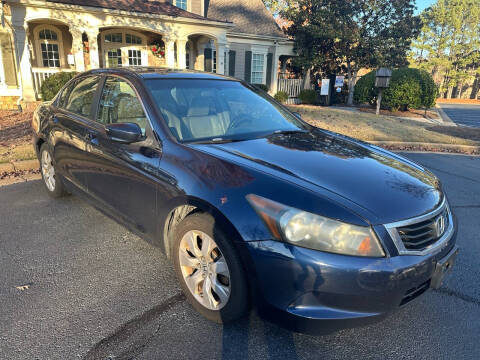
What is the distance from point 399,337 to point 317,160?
1.29 metres

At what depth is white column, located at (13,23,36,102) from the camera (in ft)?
38.4

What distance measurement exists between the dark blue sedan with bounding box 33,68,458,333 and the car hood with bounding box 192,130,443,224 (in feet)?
0.04

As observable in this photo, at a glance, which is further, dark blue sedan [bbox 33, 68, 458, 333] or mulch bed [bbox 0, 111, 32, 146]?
mulch bed [bbox 0, 111, 32, 146]

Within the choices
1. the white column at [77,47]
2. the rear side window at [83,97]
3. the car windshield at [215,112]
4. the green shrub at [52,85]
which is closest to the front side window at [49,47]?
the white column at [77,47]

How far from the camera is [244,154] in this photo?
2506 mm

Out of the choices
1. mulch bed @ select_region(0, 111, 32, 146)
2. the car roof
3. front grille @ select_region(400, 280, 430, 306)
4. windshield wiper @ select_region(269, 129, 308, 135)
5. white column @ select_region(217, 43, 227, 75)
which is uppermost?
white column @ select_region(217, 43, 227, 75)

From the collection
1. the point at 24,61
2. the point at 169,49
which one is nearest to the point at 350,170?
the point at 24,61

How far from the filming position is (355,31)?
64.6 feet

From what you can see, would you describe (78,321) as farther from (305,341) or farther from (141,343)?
(305,341)

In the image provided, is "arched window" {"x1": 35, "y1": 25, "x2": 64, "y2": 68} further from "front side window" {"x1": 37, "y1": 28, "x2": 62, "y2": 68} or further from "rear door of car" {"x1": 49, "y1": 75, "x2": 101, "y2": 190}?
"rear door of car" {"x1": 49, "y1": 75, "x2": 101, "y2": 190}

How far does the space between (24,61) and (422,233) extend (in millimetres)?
13772

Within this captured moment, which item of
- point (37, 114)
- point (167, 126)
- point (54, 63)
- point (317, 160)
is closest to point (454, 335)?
point (317, 160)

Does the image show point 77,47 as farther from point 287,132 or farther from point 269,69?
point 287,132

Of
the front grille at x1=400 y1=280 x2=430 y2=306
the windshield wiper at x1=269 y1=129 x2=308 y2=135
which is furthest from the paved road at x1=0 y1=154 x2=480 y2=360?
the windshield wiper at x1=269 y1=129 x2=308 y2=135
